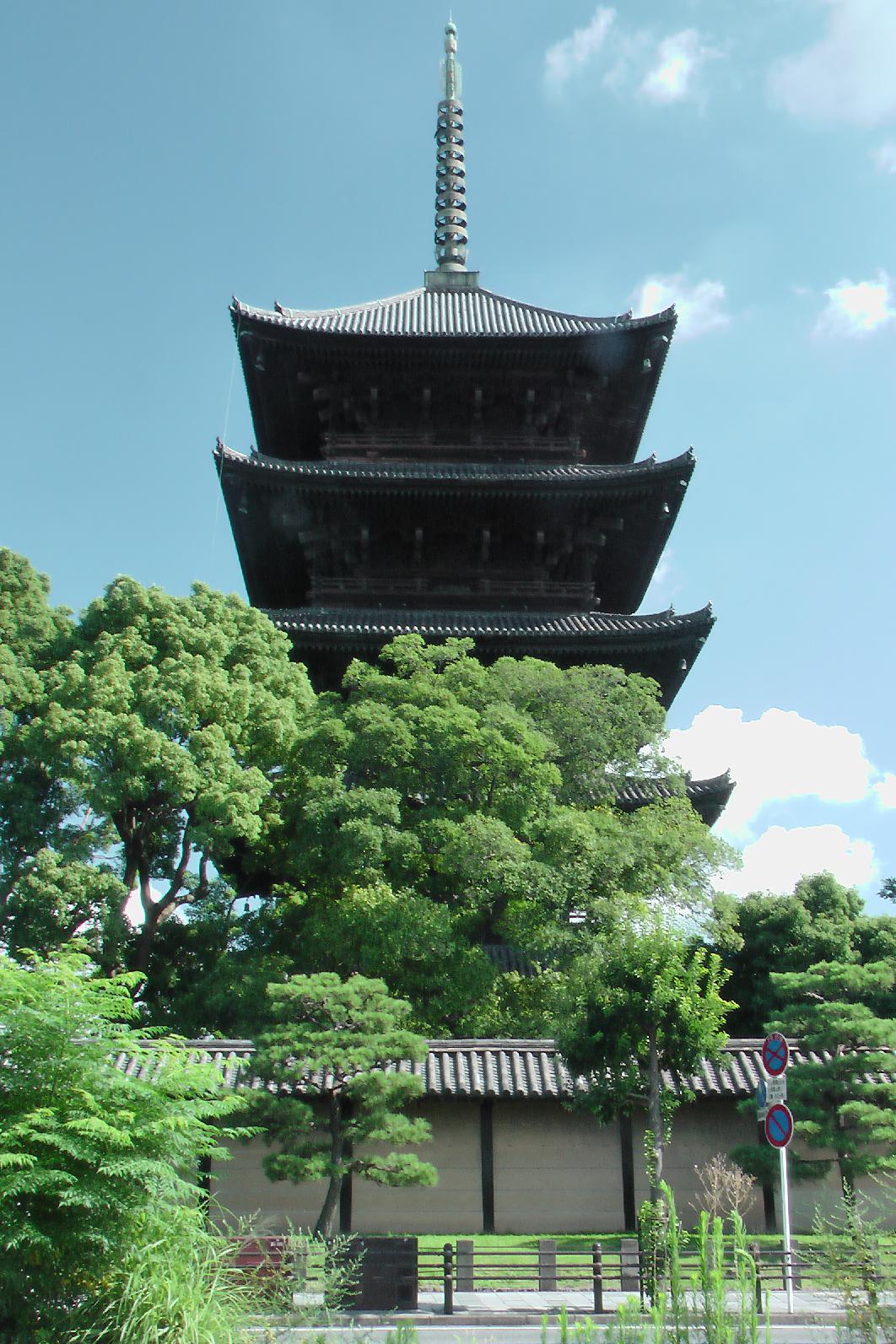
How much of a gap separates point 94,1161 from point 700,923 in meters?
12.8

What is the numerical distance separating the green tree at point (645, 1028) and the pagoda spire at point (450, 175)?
24924mm

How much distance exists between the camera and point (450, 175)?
3816 cm

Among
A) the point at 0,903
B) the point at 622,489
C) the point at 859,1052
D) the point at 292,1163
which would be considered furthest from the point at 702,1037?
the point at 622,489

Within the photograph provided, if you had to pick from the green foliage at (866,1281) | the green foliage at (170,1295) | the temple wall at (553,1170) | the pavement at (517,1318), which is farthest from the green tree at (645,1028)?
the green foliage at (170,1295)

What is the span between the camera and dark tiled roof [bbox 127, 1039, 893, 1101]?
17.4 metres

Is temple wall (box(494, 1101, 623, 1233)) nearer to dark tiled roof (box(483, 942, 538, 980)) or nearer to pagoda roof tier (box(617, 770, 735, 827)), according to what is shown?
dark tiled roof (box(483, 942, 538, 980))

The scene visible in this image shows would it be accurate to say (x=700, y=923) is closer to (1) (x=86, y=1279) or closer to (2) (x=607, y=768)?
(2) (x=607, y=768)

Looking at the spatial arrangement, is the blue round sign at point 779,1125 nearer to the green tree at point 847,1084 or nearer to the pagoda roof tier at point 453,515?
the green tree at point 847,1084

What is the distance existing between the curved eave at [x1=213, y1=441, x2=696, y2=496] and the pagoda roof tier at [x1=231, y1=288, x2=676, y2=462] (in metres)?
2.08

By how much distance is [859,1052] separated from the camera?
16578 millimetres

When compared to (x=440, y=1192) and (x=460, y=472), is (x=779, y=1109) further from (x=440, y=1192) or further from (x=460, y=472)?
(x=460, y=472)

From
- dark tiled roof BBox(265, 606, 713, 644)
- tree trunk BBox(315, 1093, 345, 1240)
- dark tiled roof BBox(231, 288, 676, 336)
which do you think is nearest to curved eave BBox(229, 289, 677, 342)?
dark tiled roof BBox(231, 288, 676, 336)

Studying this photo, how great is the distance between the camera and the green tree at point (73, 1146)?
895 centimetres

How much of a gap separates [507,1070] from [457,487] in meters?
13.3
